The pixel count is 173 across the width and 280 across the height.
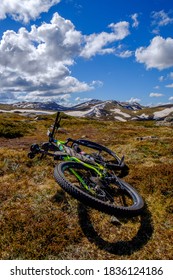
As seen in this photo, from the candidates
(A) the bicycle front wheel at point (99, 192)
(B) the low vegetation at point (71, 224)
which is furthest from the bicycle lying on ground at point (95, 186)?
(B) the low vegetation at point (71, 224)

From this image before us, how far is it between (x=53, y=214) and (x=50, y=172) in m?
3.97

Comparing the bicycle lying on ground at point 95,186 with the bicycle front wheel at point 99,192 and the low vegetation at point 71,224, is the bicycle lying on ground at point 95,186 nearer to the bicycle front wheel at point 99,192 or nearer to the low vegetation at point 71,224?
the bicycle front wheel at point 99,192

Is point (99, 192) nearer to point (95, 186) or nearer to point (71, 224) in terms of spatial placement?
point (95, 186)

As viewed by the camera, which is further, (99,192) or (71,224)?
(99,192)

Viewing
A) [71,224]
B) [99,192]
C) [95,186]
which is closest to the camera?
[71,224]

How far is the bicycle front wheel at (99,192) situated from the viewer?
7230mm

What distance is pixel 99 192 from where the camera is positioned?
29.8 ft

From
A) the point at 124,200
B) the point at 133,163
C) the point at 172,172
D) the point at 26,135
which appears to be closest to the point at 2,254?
the point at 124,200

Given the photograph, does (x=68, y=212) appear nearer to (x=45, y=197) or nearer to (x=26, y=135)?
(x=45, y=197)

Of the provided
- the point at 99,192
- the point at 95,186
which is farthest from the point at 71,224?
the point at 95,186

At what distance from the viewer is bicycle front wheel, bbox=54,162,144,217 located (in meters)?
7.23

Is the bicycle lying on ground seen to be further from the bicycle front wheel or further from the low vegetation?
the low vegetation

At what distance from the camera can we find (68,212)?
→ 29.1ft
